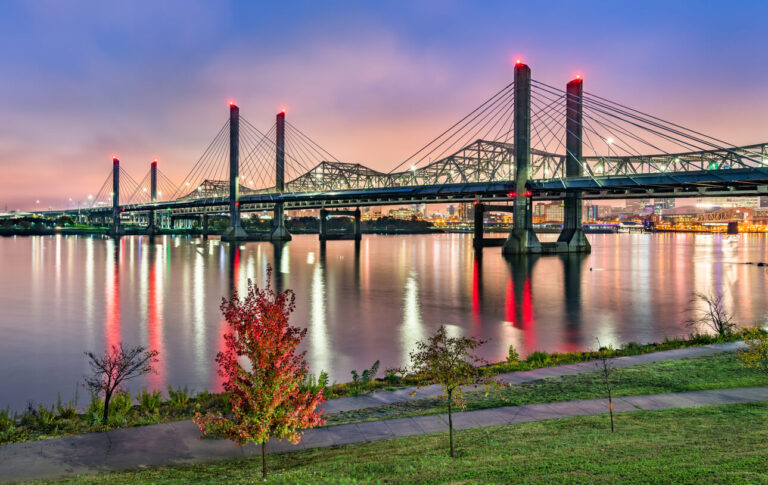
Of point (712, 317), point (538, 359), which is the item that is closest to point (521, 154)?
point (712, 317)

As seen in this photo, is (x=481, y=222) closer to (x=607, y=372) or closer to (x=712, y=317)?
(x=712, y=317)

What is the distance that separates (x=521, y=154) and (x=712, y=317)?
4986 cm

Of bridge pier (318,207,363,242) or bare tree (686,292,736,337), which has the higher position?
bridge pier (318,207,363,242)

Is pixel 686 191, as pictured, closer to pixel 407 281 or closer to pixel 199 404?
pixel 407 281

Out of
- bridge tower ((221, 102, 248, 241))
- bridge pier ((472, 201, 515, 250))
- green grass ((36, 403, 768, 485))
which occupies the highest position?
bridge tower ((221, 102, 248, 241))

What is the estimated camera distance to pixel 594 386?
38.7 ft

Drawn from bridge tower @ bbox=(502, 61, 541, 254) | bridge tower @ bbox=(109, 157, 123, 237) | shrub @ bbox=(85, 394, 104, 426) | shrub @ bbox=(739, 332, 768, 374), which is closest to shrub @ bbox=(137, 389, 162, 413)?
shrub @ bbox=(85, 394, 104, 426)

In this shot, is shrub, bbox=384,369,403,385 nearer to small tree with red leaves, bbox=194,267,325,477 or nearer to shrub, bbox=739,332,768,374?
small tree with red leaves, bbox=194,267,325,477

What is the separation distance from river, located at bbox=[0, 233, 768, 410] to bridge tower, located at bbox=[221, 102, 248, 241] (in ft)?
187

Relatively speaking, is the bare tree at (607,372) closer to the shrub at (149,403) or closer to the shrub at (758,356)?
the shrub at (758,356)

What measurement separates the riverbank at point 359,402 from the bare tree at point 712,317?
6.65 metres

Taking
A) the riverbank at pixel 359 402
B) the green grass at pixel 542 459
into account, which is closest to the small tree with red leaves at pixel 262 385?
the green grass at pixel 542 459

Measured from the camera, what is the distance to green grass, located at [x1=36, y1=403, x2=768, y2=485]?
21.7ft

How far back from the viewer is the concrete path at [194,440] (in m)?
7.95
